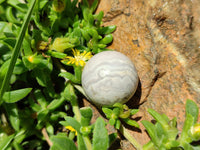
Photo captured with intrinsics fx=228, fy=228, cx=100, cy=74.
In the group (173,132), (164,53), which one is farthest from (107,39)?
(173,132)

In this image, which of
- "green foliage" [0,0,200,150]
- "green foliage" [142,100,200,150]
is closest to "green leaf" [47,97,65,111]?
"green foliage" [0,0,200,150]

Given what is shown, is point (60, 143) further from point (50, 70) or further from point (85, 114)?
point (50, 70)

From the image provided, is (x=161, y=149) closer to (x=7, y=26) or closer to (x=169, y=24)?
(x=169, y=24)

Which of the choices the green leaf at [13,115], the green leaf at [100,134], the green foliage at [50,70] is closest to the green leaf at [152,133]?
the green foliage at [50,70]

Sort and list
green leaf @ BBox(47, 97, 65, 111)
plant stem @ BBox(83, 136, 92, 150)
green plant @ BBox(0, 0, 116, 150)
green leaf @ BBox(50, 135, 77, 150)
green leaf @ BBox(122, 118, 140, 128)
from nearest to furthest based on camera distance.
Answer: green leaf @ BBox(50, 135, 77, 150), plant stem @ BBox(83, 136, 92, 150), green leaf @ BBox(122, 118, 140, 128), green plant @ BBox(0, 0, 116, 150), green leaf @ BBox(47, 97, 65, 111)

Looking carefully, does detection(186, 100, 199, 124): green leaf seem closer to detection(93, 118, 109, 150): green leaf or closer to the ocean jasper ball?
the ocean jasper ball

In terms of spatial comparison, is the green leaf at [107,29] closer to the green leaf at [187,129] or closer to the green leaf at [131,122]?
the green leaf at [131,122]

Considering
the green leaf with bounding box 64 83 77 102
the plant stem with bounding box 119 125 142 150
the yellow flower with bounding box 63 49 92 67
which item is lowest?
the plant stem with bounding box 119 125 142 150

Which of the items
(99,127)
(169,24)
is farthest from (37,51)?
(169,24)
